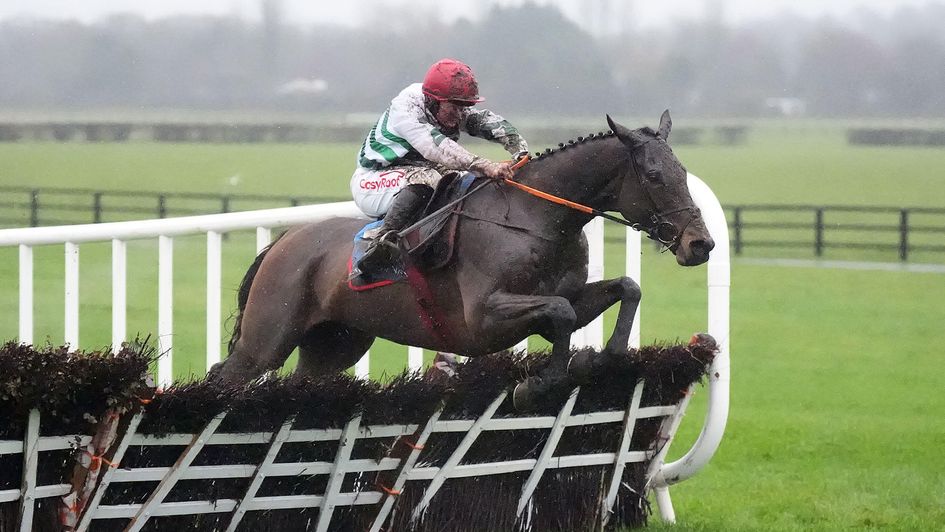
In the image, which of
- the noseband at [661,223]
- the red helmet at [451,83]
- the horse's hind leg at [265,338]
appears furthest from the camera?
the horse's hind leg at [265,338]

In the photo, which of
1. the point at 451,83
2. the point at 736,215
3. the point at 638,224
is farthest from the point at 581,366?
the point at 736,215

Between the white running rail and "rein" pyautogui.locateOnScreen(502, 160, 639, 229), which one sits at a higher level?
"rein" pyautogui.locateOnScreen(502, 160, 639, 229)

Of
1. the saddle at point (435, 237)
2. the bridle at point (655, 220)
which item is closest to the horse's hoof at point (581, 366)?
the bridle at point (655, 220)

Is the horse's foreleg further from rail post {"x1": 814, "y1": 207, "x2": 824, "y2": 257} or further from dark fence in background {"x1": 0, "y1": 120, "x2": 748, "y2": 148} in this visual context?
rail post {"x1": 814, "y1": 207, "x2": 824, "y2": 257}

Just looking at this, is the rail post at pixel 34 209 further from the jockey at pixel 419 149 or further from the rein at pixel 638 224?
the rein at pixel 638 224

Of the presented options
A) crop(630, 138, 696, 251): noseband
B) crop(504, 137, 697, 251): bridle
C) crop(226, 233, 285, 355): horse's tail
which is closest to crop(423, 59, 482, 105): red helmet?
crop(504, 137, 697, 251): bridle

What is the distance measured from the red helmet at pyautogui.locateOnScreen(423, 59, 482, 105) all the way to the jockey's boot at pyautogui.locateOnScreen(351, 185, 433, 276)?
0.36 meters

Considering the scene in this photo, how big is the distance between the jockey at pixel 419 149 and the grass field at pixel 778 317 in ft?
4.90

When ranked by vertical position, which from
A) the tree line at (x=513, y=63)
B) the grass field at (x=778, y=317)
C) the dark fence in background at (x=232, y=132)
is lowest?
the grass field at (x=778, y=317)

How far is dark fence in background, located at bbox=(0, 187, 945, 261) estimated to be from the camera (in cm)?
2261

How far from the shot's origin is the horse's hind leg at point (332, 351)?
5.79 meters

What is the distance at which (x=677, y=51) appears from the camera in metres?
27.8

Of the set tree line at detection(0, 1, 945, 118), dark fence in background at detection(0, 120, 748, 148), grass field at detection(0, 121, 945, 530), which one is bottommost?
grass field at detection(0, 121, 945, 530)

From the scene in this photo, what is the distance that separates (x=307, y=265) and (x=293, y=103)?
19.8 m
